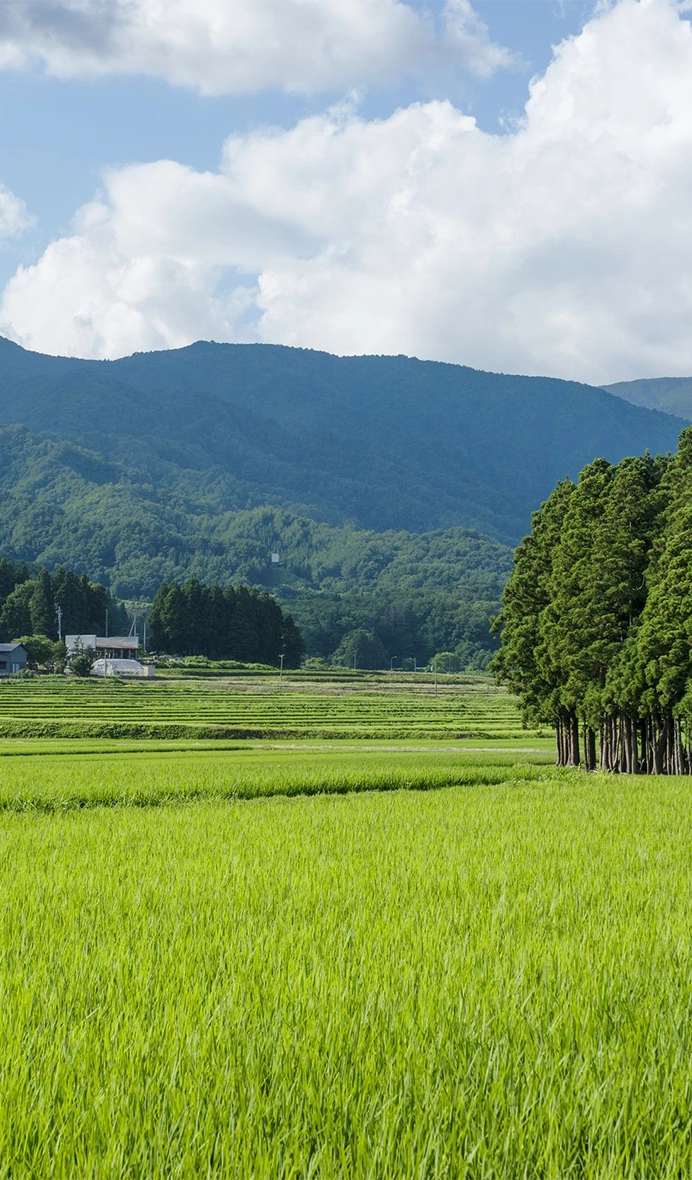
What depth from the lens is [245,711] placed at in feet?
219

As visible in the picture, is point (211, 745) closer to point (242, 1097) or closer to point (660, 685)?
point (660, 685)

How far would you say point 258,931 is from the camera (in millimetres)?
7441

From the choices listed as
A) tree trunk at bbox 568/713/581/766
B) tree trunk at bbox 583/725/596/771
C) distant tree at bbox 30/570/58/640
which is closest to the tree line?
distant tree at bbox 30/570/58/640

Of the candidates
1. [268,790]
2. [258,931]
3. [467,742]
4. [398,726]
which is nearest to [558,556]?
[467,742]

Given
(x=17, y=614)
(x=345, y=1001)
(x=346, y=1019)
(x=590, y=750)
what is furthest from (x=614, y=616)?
(x=17, y=614)

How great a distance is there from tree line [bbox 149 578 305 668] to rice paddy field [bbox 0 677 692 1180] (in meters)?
127

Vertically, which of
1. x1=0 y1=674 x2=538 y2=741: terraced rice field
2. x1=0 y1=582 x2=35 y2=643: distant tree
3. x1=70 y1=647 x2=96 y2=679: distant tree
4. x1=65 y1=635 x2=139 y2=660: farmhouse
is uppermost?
x1=0 y1=582 x2=35 y2=643: distant tree

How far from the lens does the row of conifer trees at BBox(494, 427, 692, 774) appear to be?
32938 mm

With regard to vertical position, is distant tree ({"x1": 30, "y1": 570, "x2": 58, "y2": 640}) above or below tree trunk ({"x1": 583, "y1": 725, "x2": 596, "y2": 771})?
above

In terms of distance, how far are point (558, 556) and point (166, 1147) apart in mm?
37357

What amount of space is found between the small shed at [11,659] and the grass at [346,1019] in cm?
10487

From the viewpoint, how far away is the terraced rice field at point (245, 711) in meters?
50.9

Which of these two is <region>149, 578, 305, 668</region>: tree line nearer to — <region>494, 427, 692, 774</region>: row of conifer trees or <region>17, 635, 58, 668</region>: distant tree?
<region>17, 635, 58, 668</region>: distant tree

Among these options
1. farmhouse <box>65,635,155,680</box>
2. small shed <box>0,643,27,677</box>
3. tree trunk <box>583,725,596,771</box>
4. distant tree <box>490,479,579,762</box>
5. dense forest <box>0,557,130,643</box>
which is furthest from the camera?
dense forest <box>0,557,130,643</box>
